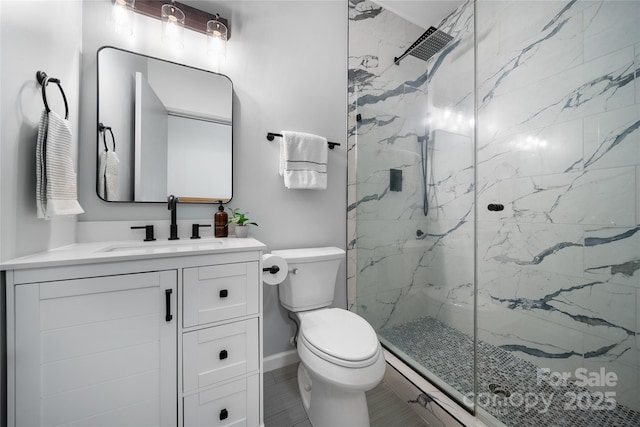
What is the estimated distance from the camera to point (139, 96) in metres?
1.28

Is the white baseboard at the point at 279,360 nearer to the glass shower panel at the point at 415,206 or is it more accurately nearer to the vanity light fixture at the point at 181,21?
the glass shower panel at the point at 415,206

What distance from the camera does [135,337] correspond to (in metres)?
0.87

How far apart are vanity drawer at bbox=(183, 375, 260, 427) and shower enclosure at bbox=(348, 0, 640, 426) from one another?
96 cm

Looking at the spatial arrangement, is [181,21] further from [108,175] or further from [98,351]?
[98,351]

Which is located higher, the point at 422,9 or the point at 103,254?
the point at 422,9

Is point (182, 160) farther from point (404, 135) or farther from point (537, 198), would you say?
point (537, 198)

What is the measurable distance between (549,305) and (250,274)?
5.77ft

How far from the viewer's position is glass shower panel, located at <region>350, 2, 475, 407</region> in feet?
5.46

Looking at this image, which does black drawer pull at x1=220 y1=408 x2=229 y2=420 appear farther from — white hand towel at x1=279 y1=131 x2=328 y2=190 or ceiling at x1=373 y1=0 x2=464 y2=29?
ceiling at x1=373 y1=0 x2=464 y2=29

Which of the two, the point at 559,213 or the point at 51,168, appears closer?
the point at 51,168

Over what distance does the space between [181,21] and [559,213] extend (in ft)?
Result: 7.90

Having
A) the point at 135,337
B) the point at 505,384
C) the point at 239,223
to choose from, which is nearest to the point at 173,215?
the point at 239,223

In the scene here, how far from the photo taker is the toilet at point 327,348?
3.30 ft

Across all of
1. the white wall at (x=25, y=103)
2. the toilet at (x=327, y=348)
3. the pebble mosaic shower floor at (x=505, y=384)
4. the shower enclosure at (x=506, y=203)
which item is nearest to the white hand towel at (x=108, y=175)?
the white wall at (x=25, y=103)
